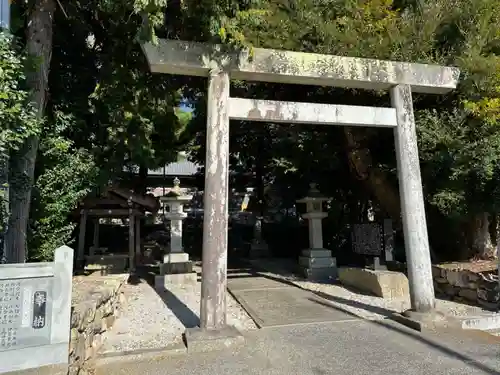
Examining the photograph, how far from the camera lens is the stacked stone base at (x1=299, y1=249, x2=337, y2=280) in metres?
10.1

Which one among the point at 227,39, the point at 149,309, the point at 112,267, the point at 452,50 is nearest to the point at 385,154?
the point at 452,50

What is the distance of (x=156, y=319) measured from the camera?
20.2 feet

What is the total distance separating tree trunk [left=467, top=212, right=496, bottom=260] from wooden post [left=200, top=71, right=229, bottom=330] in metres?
5.59

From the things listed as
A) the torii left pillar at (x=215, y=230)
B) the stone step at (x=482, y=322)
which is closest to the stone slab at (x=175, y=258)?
the torii left pillar at (x=215, y=230)

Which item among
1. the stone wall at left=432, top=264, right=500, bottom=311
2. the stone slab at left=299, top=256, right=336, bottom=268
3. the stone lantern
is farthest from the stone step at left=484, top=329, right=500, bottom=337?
the stone slab at left=299, top=256, right=336, bottom=268

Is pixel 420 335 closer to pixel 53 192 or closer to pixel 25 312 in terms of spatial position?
pixel 25 312

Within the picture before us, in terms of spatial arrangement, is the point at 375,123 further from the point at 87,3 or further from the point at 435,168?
the point at 87,3

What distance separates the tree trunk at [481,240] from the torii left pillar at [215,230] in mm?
5593

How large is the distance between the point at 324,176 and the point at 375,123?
5.58 meters

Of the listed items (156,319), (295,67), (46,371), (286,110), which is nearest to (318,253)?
(156,319)

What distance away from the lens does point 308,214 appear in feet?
35.8

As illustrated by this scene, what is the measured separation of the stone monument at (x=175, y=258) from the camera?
31.2 ft

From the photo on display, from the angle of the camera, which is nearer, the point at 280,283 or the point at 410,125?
the point at 410,125

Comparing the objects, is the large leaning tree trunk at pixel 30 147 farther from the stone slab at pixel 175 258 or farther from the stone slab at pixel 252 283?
the stone slab at pixel 175 258
